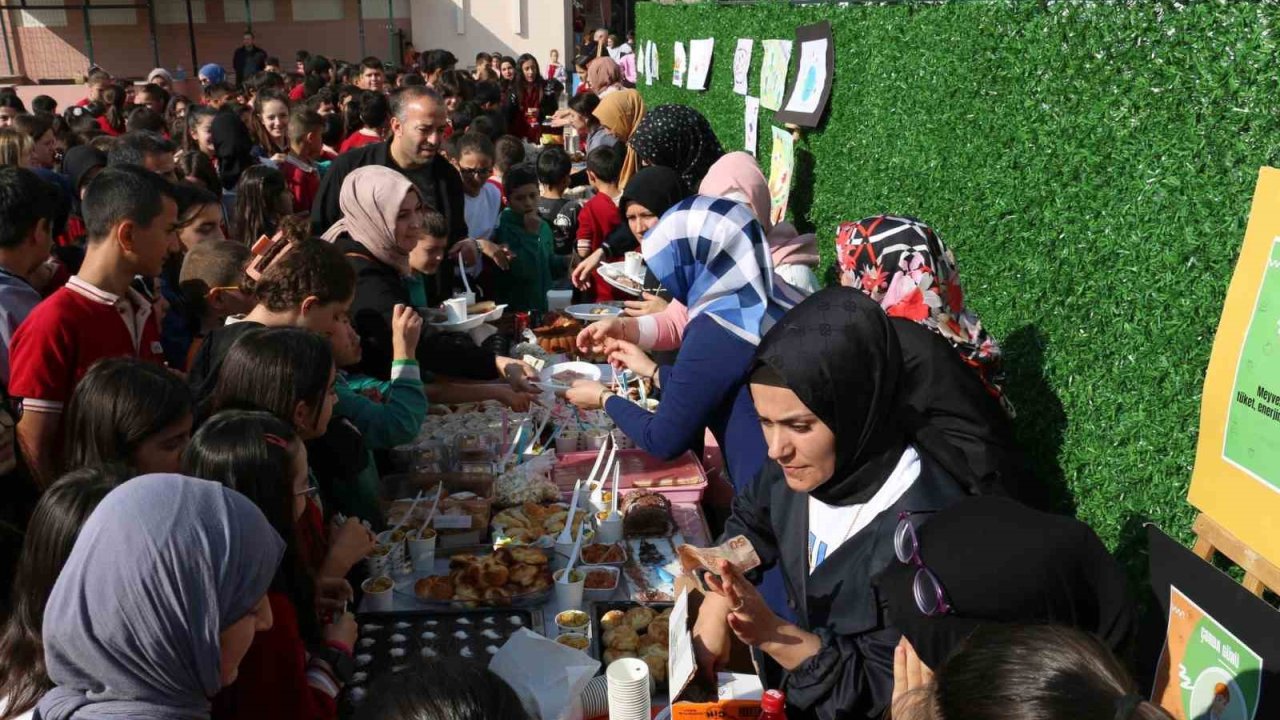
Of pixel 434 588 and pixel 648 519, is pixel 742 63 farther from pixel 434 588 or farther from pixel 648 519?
pixel 434 588

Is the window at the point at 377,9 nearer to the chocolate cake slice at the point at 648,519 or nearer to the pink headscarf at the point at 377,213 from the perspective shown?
the pink headscarf at the point at 377,213

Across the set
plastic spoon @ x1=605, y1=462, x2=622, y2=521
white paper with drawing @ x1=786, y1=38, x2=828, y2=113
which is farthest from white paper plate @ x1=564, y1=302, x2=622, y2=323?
plastic spoon @ x1=605, y1=462, x2=622, y2=521

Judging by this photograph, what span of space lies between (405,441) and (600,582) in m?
0.95

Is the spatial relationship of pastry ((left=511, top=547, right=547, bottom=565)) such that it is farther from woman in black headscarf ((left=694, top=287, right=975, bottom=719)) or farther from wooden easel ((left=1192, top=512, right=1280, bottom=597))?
wooden easel ((left=1192, top=512, right=1280, bottom=597))

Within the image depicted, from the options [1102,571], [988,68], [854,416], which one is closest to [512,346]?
[988,68]

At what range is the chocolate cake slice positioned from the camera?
342 cm

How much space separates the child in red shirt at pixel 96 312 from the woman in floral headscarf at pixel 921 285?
259 centimetres

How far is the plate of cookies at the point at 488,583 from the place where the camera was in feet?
9.62

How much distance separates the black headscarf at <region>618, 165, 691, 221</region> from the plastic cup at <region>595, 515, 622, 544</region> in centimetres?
248

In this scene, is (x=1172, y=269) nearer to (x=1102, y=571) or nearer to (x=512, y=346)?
(x=1102, y=571)

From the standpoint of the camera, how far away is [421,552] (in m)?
3.17

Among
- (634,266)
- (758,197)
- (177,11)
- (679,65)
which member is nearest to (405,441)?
(758,197)

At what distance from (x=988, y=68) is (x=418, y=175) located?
3251 millimetres

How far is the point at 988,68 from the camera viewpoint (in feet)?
12.1
